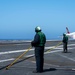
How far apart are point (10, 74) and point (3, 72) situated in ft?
2.35

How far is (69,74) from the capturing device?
38.4 feet

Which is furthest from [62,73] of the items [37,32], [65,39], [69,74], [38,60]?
[65,39]

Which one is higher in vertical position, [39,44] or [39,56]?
[39,44]

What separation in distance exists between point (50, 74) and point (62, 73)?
0.58m

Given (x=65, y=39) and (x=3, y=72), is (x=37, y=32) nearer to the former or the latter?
(x=3, y=72)

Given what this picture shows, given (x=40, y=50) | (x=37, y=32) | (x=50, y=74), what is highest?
(x=37, y=32)

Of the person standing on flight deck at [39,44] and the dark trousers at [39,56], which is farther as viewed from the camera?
the dark trousers at [39,56]

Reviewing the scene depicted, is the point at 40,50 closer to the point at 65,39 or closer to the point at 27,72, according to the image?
the point at 27,72

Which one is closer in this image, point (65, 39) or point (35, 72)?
point (35, 72)

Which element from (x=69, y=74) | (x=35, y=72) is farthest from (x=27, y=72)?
(x=69, y=74)

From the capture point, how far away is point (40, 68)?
12.3 m

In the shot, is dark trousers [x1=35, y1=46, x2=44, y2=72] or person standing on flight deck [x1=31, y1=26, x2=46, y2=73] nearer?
person standing on flight deck [x1=31, y1=26, x2=46, y2=73]

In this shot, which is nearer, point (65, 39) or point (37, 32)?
point (37, 32)

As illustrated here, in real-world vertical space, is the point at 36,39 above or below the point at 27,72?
above
